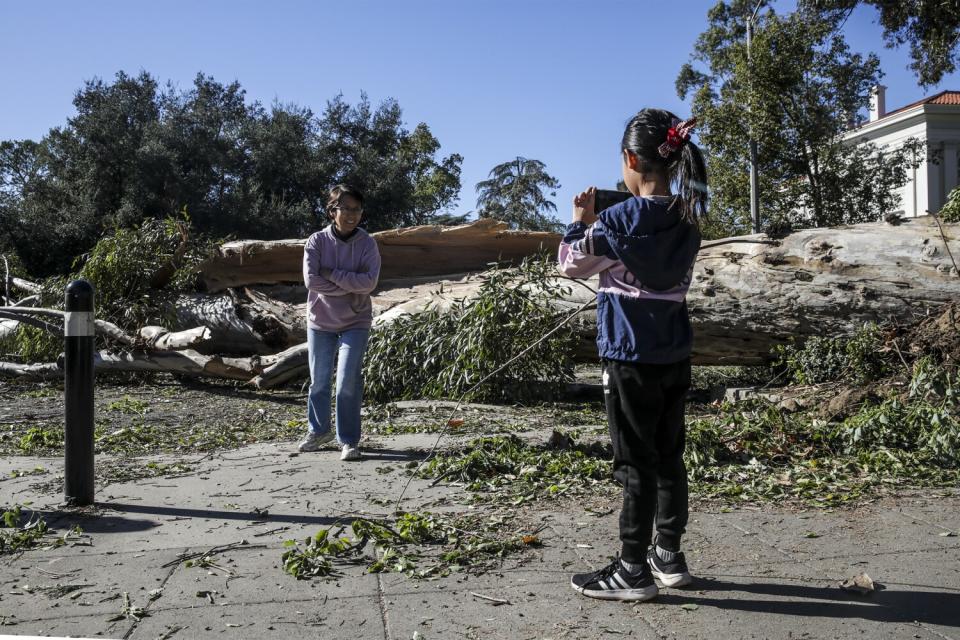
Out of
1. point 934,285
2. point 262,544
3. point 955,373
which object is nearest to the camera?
point 262,544

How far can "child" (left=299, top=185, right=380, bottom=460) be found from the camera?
5.46 meters

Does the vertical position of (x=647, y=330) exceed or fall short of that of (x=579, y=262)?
it falls short

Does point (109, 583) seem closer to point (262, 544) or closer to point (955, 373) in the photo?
point (262, 544)

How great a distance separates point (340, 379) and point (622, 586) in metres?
3.09

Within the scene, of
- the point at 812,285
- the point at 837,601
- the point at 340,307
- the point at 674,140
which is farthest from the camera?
the point at 812,285

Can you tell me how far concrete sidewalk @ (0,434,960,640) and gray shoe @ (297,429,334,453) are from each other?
1316 mm

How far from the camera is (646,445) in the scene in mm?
2805

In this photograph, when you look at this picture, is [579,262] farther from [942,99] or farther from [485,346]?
[942,99]

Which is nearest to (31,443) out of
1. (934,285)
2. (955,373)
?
(955,373)

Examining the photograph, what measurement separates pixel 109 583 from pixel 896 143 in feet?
120

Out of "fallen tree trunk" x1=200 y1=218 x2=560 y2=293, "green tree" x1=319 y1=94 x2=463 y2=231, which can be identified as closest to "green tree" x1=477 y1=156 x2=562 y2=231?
"green tree" x1=319 y1=94 x2=463 y2=231

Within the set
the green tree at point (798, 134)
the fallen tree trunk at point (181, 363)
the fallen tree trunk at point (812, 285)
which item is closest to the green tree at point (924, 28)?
the green tree at point (798, 134)

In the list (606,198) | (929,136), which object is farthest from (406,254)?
(929,136)

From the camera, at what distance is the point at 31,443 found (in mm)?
6223
